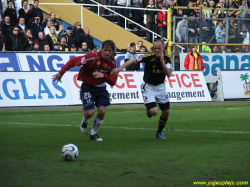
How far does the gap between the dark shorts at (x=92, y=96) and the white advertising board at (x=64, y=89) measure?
9024mm

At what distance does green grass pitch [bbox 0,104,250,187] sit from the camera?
22.1 feet

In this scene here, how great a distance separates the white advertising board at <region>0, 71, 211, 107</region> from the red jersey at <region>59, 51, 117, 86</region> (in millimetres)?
8987

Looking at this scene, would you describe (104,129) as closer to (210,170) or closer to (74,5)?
(210,170)

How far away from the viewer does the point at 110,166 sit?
765cm

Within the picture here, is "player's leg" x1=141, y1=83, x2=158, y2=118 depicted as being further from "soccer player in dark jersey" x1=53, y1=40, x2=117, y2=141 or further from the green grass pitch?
"soccer player in dark jersey" x1=53, y1=40, x2=117, y2=141

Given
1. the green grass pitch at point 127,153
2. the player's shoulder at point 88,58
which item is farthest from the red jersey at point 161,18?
the player's shoulder at point 88,58

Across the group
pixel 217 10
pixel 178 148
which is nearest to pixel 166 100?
pixel 178 148

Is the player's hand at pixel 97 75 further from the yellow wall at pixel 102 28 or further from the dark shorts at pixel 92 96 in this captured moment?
the yellow wall at pixel 102 28

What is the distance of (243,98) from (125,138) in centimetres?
1371

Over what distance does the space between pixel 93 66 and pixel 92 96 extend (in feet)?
2.01

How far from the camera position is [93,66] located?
10.9 meters

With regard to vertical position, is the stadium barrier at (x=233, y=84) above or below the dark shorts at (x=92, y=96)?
below

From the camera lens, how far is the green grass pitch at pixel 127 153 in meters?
6.73

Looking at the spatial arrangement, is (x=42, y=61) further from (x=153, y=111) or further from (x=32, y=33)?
(x=153, y=111)
